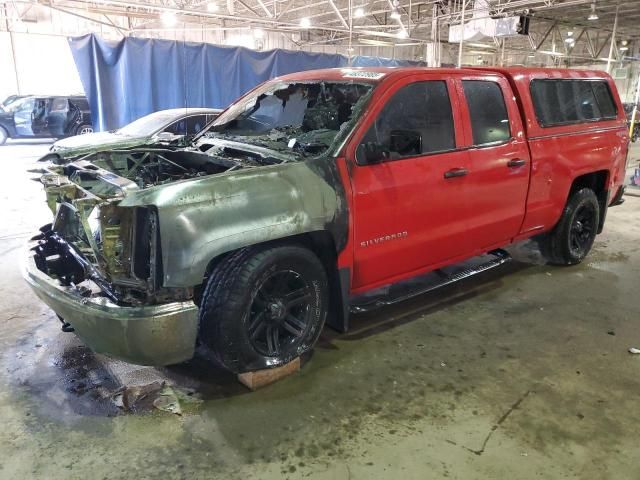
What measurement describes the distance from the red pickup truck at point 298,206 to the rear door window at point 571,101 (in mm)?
22

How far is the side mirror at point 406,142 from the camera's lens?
325 cm

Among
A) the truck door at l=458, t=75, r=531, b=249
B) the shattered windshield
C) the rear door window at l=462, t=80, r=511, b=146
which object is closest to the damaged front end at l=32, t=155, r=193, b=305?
the shattered windshield

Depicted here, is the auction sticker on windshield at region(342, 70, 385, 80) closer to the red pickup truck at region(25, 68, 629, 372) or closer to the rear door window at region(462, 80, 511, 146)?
the red pickup truck at region(25, 68, 629, 372)

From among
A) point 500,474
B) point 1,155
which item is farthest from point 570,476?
point 1,155

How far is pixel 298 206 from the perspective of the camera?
9.92 ft

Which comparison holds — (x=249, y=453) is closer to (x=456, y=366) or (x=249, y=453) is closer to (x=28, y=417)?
(x=28, y=417)

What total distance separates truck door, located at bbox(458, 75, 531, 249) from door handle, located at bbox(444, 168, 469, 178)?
9 cm

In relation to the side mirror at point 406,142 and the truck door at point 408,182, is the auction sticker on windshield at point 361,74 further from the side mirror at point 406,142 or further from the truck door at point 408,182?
the side mirror at point 406,142

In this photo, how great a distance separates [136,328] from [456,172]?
2.36 metres

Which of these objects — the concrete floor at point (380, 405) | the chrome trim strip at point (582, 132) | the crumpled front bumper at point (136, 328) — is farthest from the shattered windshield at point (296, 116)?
the chrome trim strip at point (582, 132)

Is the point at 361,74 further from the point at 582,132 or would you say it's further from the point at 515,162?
the point at 582,132

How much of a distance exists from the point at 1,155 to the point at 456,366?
45.1 feet

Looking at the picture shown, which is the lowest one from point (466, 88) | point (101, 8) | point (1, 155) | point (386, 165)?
point (1, 155)

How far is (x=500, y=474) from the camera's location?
250 cm
